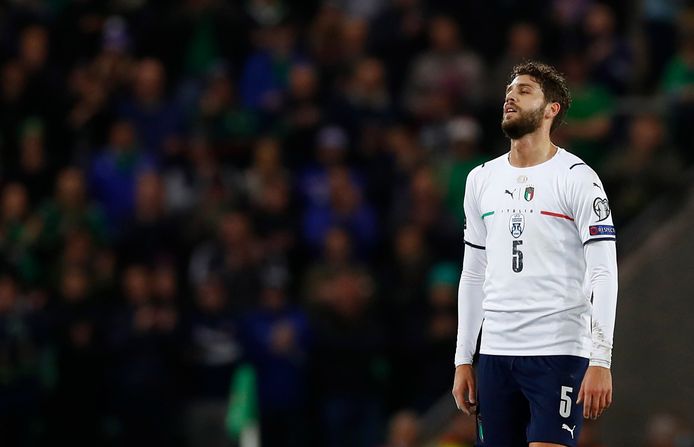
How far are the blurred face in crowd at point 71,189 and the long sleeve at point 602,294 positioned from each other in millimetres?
8266

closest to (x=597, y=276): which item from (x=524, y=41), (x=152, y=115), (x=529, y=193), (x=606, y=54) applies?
(x=529, y=193)

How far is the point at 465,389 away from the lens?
22.6 feet

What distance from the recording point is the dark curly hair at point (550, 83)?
6.73 m

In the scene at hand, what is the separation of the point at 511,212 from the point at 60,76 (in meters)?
9.72

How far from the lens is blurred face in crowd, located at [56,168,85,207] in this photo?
45.3 ft

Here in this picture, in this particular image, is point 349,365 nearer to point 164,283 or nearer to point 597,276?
point 164,283

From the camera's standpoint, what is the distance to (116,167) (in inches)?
564


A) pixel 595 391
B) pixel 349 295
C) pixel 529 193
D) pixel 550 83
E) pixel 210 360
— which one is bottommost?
pixel 210 360

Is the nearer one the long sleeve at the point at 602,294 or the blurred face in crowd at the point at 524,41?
the long sleeve at the point at 602,294

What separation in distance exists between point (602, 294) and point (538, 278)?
0.37 meters

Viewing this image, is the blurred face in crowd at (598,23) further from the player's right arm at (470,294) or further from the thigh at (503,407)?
the thigh at (503,407)

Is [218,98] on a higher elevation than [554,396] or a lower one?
higher

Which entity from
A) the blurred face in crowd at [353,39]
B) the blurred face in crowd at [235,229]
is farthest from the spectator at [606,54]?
the blurred face in crowd at [235,229]

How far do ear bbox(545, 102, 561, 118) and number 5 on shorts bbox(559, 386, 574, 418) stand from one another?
1.31 metres
